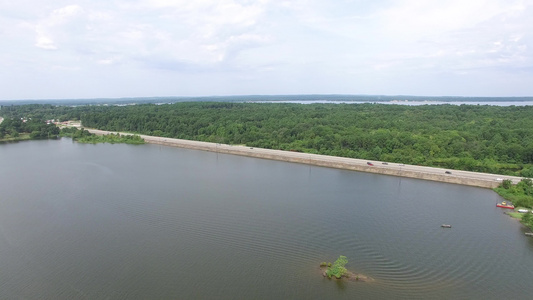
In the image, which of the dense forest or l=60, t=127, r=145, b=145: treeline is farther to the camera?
l=60, t=127, r=145, b=145: treeline

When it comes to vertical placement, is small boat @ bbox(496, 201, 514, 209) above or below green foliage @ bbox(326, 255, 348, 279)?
above

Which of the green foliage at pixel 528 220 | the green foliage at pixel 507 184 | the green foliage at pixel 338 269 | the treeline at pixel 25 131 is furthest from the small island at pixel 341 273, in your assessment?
the treeline at pixel 25 131

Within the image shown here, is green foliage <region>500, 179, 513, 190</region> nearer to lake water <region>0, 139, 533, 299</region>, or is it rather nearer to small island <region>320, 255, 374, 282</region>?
lake water <region>0, 139, 533, 299</region>

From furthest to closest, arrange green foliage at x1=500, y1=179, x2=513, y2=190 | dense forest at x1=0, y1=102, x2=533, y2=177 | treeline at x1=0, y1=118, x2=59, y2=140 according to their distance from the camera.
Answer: treeline at x1=0, y1=118, x2=59, y2=140, dense forest at x1=0, y1=102, x2=533, y2=177, green foliage at x1=500, y1=179, x2=513, y2=190

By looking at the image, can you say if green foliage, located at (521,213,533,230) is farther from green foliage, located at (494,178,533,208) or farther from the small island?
the small island

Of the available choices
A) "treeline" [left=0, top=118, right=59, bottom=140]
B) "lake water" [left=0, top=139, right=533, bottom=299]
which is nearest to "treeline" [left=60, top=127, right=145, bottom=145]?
"treeline" [left=0, top=118, right=59, bottom=140]

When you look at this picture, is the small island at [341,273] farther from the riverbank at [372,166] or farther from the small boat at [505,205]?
the riverbank at [372,166]

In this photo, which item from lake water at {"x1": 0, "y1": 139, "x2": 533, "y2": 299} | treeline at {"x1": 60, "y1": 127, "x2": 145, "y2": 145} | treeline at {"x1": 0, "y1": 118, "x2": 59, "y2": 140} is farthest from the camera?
treeline at {"x1": 0, "y1": 118, "x2": 59, "y2": 140}
